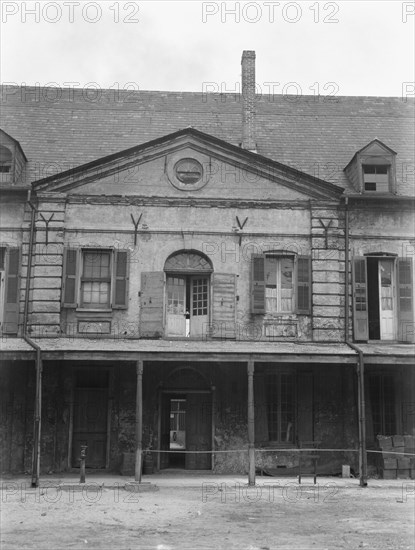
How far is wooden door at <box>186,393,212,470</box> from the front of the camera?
18.3 metres

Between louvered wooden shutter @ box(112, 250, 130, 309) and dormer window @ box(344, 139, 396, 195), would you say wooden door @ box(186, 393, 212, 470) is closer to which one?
louvered wooden shutter @ box(112, 250, 130, 309)

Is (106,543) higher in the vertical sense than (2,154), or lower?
lower

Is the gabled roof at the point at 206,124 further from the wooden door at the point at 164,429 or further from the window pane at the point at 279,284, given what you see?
the wooden door at the point at 164,429

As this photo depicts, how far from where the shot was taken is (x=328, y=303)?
1848cm

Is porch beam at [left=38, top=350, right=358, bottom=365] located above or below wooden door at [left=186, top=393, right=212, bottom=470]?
above

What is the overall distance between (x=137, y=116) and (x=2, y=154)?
473 cm

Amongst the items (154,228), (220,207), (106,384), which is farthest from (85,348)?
(220,207)

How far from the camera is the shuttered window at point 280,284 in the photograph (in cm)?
1833

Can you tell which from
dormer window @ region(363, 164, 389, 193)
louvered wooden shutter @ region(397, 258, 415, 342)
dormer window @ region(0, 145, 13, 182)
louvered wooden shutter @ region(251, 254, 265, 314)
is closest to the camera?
louvered wooden shutter @ region(251, 254, 265, 314)

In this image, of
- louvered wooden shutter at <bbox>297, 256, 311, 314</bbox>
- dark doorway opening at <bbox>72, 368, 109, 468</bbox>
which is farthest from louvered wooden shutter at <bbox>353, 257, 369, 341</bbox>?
dark doorway opening at <bbox>72, 368, 109, 468</bbox>

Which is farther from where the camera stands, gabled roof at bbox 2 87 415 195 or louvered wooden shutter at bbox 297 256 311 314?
gabled roof at bbox 2 87 415 195

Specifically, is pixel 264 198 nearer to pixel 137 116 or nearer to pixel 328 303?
pixel 328 303

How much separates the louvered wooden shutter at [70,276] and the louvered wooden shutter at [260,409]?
4986mm

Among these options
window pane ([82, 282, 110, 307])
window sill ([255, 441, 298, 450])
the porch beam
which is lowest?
window sill ([255, 441, 298, 450])
